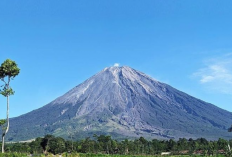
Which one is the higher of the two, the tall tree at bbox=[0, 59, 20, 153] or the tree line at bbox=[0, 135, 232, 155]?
the tall tree at bbox=[0, 59, 20, 153]

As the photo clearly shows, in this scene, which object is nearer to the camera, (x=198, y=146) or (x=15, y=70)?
(x=15, y=70)

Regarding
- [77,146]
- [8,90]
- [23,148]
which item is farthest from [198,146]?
[8,90]

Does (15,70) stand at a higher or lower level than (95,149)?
higher

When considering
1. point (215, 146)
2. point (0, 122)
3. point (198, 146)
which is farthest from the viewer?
point (198, 146)

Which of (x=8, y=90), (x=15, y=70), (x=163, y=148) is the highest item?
(x=15, y=70)

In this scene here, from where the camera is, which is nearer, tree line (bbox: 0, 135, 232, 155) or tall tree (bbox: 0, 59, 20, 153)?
tall tree (bbox: 0, 59, 20, 153)

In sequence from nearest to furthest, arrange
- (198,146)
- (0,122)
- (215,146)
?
(0,122) → (215,146) → (198,146)

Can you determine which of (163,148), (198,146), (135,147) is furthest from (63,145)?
(198,146)

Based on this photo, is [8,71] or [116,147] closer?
[8,71]

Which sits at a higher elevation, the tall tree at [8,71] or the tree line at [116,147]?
the tall tree at [8,71]

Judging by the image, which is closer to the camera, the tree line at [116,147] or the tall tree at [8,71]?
the tall tree at [8,71]

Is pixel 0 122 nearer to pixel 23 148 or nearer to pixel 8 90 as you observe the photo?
pixel 8 90
